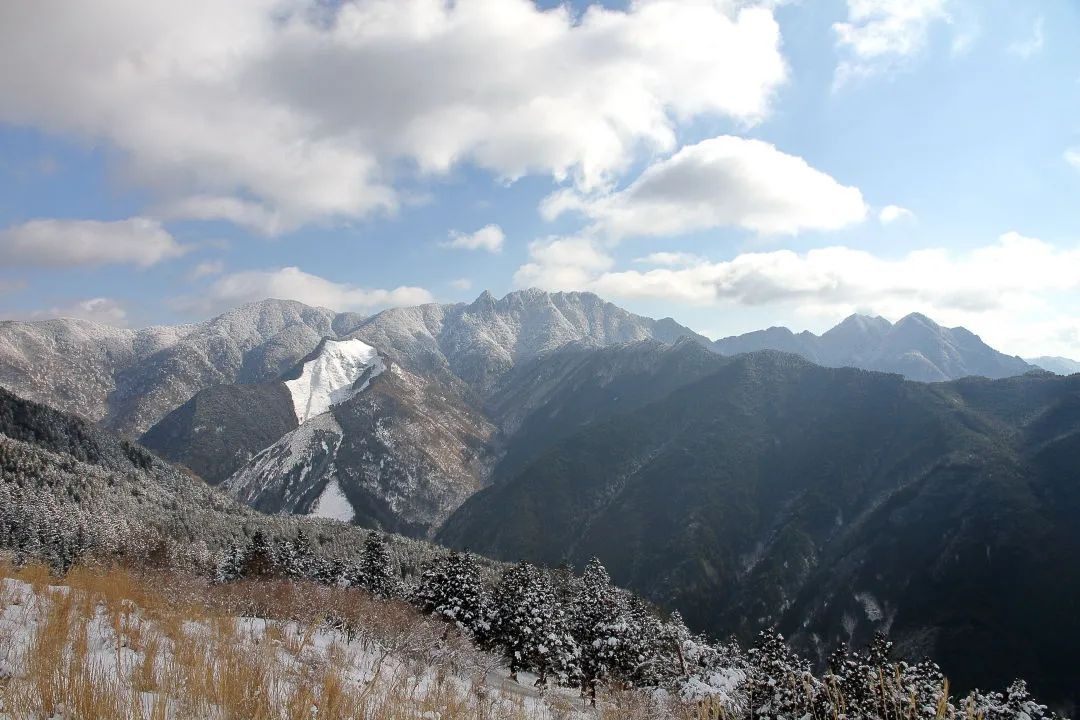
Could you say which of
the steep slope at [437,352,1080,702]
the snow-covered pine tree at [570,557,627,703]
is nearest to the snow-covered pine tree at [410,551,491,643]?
the snow-covered pine tree at [570,557,627,703]

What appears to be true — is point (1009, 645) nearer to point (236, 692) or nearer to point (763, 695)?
point (763, 695)

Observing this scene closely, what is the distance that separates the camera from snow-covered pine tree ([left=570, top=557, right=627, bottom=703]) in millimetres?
34375

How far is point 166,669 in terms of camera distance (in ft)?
22.2

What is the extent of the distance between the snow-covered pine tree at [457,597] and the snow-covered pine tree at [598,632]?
7.03 meters

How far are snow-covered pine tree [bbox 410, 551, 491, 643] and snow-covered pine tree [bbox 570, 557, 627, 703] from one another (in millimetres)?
7032

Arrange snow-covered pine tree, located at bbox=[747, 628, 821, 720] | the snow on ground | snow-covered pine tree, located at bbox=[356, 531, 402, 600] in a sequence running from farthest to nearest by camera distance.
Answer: snow-covered pine tree, located at bbox=[356, 531, 402, 600]
snow-covered pine tree, located at bbox=[747, 628, 821, 720]
the snow on ground

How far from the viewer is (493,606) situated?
4716cm

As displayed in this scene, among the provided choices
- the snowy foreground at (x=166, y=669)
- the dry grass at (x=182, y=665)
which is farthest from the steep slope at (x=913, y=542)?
the snowy foreground at (x=166, y=669)

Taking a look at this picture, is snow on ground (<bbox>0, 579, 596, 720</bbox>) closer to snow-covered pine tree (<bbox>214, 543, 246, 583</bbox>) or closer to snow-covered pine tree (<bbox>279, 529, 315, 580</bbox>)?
snow-covered pine tree (<bbox>279, 529, 315, 580</bbox>)

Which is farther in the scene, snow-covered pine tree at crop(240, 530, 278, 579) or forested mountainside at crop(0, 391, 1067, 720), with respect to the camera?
snow-covered pine tree at crop(240, 530, 278, 579)

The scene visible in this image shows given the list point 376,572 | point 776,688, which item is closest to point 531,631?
point 776,688

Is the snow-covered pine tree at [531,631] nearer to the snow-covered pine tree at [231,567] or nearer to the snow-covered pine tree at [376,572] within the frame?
the snow-covered pine tree at [376,572]

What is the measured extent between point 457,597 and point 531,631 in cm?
739

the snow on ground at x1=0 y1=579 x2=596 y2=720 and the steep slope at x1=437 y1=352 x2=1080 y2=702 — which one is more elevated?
the snow on ground at x1=0 y1=579 x2=596 y2=720
